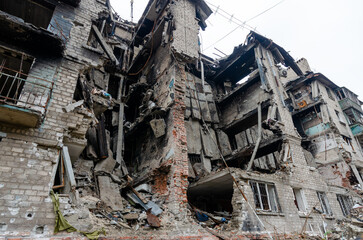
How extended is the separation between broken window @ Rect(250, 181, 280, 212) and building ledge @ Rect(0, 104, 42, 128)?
26.4ft

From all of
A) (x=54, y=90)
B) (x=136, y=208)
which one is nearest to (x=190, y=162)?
(x=136, y=208)

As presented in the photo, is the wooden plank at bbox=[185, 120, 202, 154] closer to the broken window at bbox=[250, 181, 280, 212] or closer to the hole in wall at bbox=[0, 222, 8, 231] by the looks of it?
the broken window at bbox=[250, 181, 280, 212]

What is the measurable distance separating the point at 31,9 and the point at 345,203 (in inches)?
736

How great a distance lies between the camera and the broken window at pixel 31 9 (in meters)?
8.43

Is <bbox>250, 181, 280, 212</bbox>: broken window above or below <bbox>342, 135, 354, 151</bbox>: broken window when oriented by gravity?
below

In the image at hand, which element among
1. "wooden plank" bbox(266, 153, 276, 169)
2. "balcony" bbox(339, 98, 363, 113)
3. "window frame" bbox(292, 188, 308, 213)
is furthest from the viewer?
"balcony" bbox(339, 98, 363, 113)

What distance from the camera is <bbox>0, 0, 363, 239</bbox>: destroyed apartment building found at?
18.0ft

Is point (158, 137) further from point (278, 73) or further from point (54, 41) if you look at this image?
point (278, 73)

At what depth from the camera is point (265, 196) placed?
9281 mm

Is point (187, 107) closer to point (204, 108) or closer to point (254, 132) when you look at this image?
point (204, 108)

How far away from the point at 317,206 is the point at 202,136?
22.4ft

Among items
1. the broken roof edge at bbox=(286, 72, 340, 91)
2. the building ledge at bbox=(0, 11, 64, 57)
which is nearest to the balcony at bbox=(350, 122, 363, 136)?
the broken roof edge at bbox=(286, 72, 340, 91)

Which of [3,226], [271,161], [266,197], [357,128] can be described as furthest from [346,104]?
[3,226]

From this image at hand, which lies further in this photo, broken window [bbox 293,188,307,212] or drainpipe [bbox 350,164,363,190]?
drainpipe [bbox 350,164,363,190]
